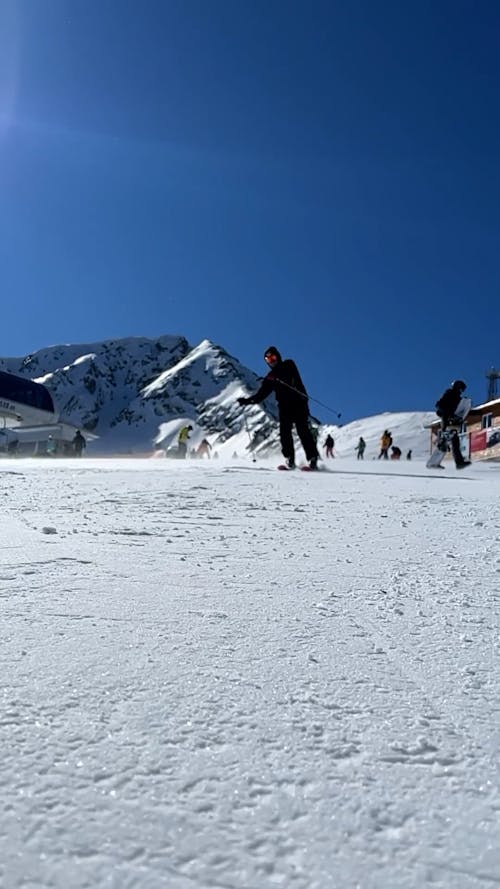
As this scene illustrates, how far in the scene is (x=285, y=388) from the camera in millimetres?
8703

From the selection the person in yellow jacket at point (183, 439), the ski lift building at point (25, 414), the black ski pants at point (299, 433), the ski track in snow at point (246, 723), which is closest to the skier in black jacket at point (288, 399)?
the black ski pants at point (299, 433)

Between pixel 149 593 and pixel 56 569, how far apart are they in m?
0.42

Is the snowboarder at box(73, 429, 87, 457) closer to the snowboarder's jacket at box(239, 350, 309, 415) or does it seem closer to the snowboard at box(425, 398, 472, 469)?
the snowboarder's jacket at box(239, 350, 309, 415)

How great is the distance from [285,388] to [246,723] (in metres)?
7.89

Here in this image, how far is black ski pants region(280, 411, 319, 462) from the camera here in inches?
338

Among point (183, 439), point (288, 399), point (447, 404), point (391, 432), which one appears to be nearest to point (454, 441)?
point (447, 404)

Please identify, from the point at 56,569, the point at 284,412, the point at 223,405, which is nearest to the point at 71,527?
the point at 56,569

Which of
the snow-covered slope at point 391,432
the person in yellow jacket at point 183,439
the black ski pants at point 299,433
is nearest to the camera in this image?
the black ski pants at point 299,433

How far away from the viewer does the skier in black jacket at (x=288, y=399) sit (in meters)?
8.61

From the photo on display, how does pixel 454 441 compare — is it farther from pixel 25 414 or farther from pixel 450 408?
pixel 25 414

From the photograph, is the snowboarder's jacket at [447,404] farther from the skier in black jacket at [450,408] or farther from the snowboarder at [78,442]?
the snowboarder at [78,442]

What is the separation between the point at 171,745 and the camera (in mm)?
869

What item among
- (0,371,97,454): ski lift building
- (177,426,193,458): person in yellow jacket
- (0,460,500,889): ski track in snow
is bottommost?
(0,460,500,889): ski track in snow

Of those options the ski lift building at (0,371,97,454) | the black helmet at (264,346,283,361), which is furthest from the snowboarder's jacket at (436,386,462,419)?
the ski lift building at (0,371,97,454)
